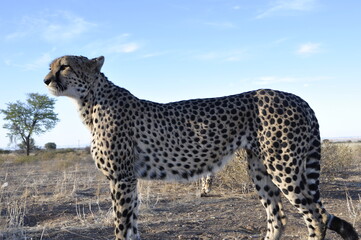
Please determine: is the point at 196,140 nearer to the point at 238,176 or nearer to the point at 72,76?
the point at 72,76

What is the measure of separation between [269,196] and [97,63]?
96.6 inches

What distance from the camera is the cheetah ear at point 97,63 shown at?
13.9 feet

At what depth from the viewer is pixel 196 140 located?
158 inches

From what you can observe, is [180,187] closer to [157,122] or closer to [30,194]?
[30,194]

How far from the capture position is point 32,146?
3806 centimetres

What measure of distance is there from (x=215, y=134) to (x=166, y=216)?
228 cm

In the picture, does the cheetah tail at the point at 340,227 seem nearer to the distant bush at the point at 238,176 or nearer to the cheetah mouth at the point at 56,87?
the cheetah mouth at the point at 56,87

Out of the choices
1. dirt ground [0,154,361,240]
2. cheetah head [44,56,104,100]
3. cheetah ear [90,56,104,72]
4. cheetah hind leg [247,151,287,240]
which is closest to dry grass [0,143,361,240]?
dirt ground [0,154,361,240]

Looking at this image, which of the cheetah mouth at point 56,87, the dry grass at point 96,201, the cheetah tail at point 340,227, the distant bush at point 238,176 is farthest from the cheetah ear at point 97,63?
the distant bush at point 238,176

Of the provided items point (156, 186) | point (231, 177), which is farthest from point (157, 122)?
point (156, 186)

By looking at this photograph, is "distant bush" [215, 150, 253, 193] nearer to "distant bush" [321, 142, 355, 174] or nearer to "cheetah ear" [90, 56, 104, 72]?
"distant bush" [321, 142, 355, 174]

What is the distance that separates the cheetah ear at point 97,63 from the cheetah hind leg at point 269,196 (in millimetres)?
1942

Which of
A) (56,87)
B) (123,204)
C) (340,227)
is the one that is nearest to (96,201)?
(123,204)

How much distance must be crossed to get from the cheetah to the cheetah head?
1 cm
